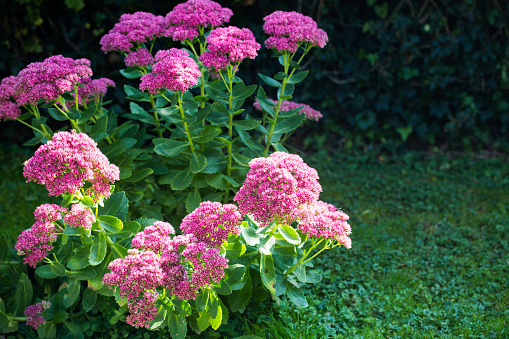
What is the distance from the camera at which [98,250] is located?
2.00 metres

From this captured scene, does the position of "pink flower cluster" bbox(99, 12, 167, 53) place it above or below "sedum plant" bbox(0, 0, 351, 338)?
above

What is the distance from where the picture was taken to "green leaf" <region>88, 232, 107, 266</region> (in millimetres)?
1970

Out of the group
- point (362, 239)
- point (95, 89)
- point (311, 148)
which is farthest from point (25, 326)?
point (311, 148)

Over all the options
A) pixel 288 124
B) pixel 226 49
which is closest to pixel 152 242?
pixel 226 49

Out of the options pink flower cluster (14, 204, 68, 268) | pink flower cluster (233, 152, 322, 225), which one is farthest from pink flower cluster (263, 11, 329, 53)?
pink flower cluster (14, 204, 68, 268)

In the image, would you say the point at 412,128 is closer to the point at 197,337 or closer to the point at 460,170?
the point at 460,170

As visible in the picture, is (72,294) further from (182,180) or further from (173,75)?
(173,75)

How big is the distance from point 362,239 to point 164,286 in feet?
6.19

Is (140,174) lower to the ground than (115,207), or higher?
lower

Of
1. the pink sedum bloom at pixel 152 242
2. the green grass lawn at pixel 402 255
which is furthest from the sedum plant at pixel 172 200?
the green grass lawn at pixel 402 255

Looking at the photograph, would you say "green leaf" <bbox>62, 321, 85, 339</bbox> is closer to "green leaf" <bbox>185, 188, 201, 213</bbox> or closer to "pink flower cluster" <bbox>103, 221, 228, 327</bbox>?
"pink flower cluster" <bbox>103, 221, 228, 327</bbox>

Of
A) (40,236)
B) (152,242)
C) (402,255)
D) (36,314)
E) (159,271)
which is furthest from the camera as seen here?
(402,255)

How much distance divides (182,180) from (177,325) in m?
0.78

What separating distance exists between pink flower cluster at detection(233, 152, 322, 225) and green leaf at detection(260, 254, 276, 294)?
0.26m
